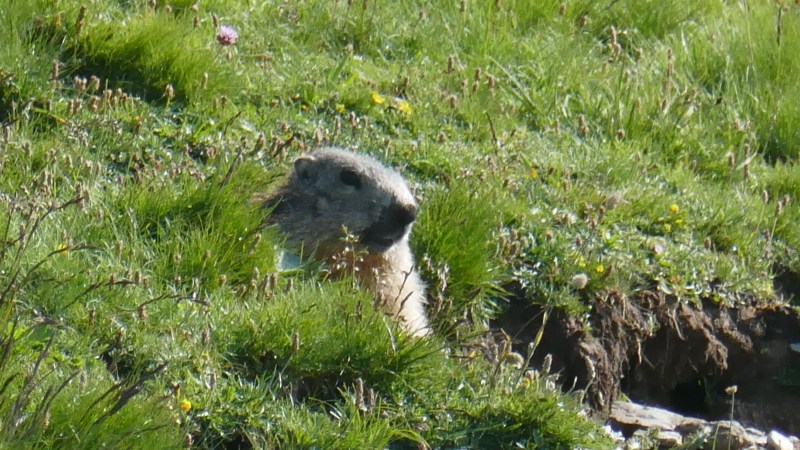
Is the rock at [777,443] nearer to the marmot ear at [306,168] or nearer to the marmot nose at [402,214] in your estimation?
the marmot nose at [402,214]

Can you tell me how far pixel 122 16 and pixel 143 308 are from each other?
9.63 feet

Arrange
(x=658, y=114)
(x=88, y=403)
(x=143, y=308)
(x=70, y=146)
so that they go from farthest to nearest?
(x=658, y=114) → (x=70, y=146) → (x=143, y=308) → (x=88, y=403)

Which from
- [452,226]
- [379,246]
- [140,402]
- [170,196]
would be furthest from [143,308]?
[452,226]

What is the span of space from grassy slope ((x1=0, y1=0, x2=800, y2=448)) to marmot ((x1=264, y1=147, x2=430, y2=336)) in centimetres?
17

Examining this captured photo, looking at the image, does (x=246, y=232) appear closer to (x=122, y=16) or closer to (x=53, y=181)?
(x=53, y=181)

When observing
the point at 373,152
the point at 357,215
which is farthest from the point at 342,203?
the point at 373,152

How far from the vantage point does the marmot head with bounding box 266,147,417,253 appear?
588 cm

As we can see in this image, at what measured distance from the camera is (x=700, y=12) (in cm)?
963

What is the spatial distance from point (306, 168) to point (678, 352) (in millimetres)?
2487

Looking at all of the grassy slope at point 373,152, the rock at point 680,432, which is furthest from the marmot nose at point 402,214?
the rock at point 680,432

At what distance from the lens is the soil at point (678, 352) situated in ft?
21.2

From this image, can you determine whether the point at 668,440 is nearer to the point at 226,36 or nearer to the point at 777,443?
the point at 777,443

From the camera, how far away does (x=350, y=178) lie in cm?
609

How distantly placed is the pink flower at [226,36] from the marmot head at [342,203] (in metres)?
1.32
